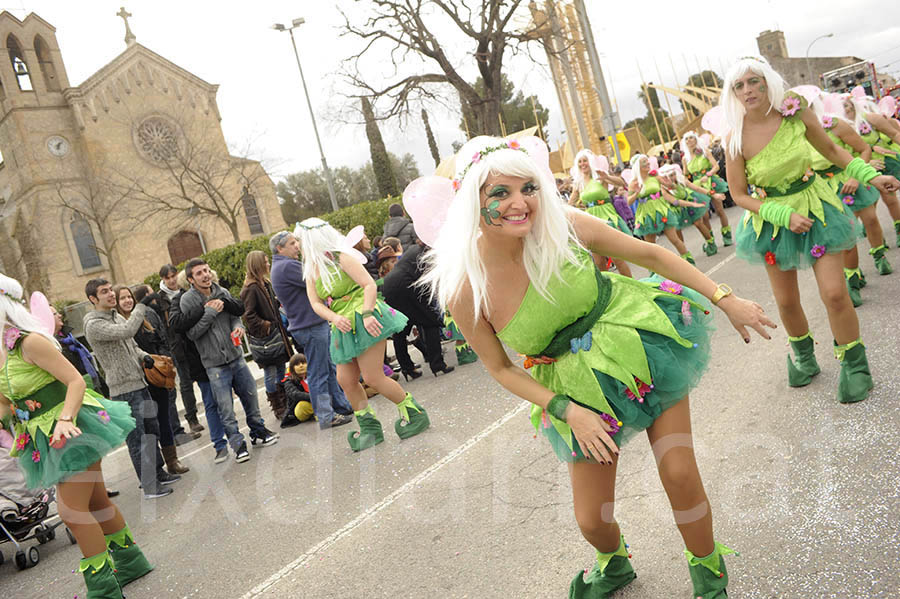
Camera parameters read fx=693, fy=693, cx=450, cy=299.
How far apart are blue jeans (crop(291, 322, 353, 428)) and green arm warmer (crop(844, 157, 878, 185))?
4901 mm

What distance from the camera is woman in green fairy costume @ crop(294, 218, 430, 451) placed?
19.6ft

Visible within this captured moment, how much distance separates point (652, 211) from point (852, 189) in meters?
6.27

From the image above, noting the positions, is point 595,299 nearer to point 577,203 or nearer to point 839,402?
point 839,402

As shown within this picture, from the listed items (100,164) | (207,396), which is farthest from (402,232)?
(100,164)

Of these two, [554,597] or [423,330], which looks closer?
[554,597]

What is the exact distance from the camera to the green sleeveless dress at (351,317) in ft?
19.6

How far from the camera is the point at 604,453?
2.44 metres

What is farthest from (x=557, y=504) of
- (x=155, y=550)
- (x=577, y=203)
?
(x=577, y=203)

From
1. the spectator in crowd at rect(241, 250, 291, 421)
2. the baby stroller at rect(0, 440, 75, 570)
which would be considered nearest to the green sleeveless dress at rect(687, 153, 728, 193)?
the spectator in crowd at rect(241, 250, 291, 421)

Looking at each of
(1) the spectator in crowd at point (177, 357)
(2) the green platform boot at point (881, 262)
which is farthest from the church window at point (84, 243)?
(2) the green platform boot at point (881, 262)

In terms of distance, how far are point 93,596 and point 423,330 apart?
5023mm

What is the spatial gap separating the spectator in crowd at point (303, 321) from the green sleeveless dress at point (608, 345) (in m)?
4.78

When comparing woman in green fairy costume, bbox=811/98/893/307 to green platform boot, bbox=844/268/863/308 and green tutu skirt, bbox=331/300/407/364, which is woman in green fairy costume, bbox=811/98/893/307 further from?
green tutu skirt, bbox=331/300/407/364

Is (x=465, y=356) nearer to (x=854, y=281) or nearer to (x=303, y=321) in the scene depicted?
(x=303, y=321)
